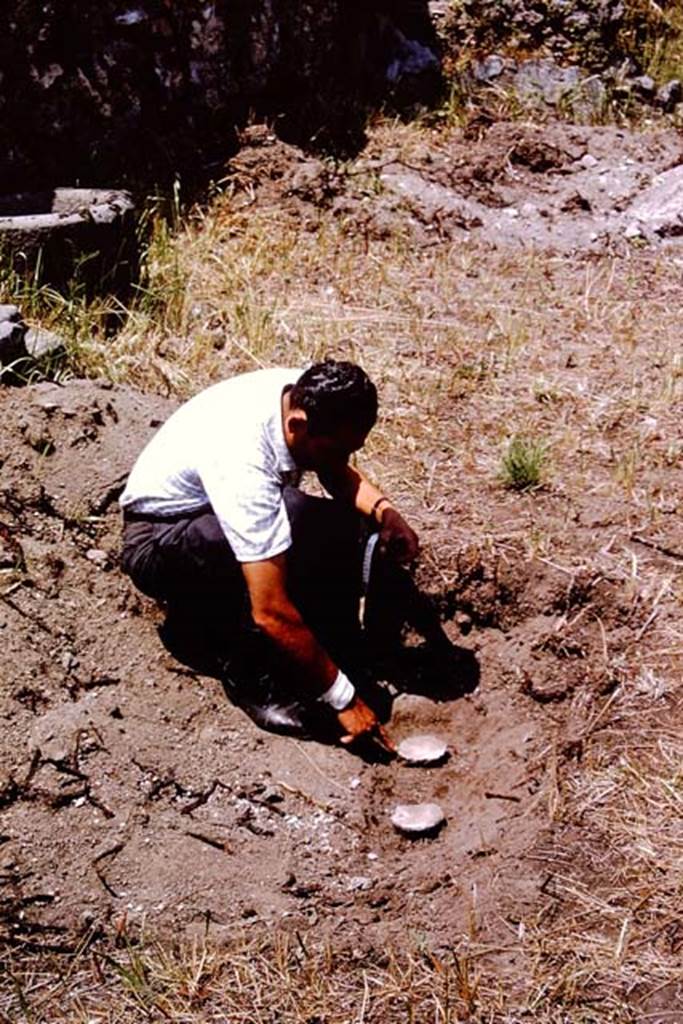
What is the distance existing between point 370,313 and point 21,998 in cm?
322

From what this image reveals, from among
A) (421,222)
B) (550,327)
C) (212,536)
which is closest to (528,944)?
(212,536)

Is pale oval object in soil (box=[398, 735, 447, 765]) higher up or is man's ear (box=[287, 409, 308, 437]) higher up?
man's ear (box=[287, 409, 308, 437])

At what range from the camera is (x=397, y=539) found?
3.39m

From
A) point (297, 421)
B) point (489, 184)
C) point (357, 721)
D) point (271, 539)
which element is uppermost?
point (297, 421)

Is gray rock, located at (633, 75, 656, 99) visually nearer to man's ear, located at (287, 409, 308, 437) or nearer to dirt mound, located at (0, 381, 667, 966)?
dirt mound, located at (0, 381, 667, 966)

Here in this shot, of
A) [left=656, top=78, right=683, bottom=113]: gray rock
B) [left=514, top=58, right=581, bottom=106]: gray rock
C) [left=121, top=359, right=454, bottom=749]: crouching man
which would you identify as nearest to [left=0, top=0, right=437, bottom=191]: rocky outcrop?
[left=514, top=58, right=581, bottom=106]: gray rock

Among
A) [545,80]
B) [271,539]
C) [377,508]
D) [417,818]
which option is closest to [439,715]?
[417,818]

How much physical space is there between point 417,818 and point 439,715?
1.49 ft

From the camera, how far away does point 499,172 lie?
6.20 metres

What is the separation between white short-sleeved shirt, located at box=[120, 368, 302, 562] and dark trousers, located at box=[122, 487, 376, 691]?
0.09m

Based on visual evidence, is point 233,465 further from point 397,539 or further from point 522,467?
point 522,467

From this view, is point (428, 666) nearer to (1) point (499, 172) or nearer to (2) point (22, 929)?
(2) point (22, 929)

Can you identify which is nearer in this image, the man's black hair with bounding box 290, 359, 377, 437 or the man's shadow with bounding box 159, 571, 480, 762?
the man's black hair with bounding box 290, 359, 377, 437

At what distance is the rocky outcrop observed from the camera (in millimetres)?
5492
